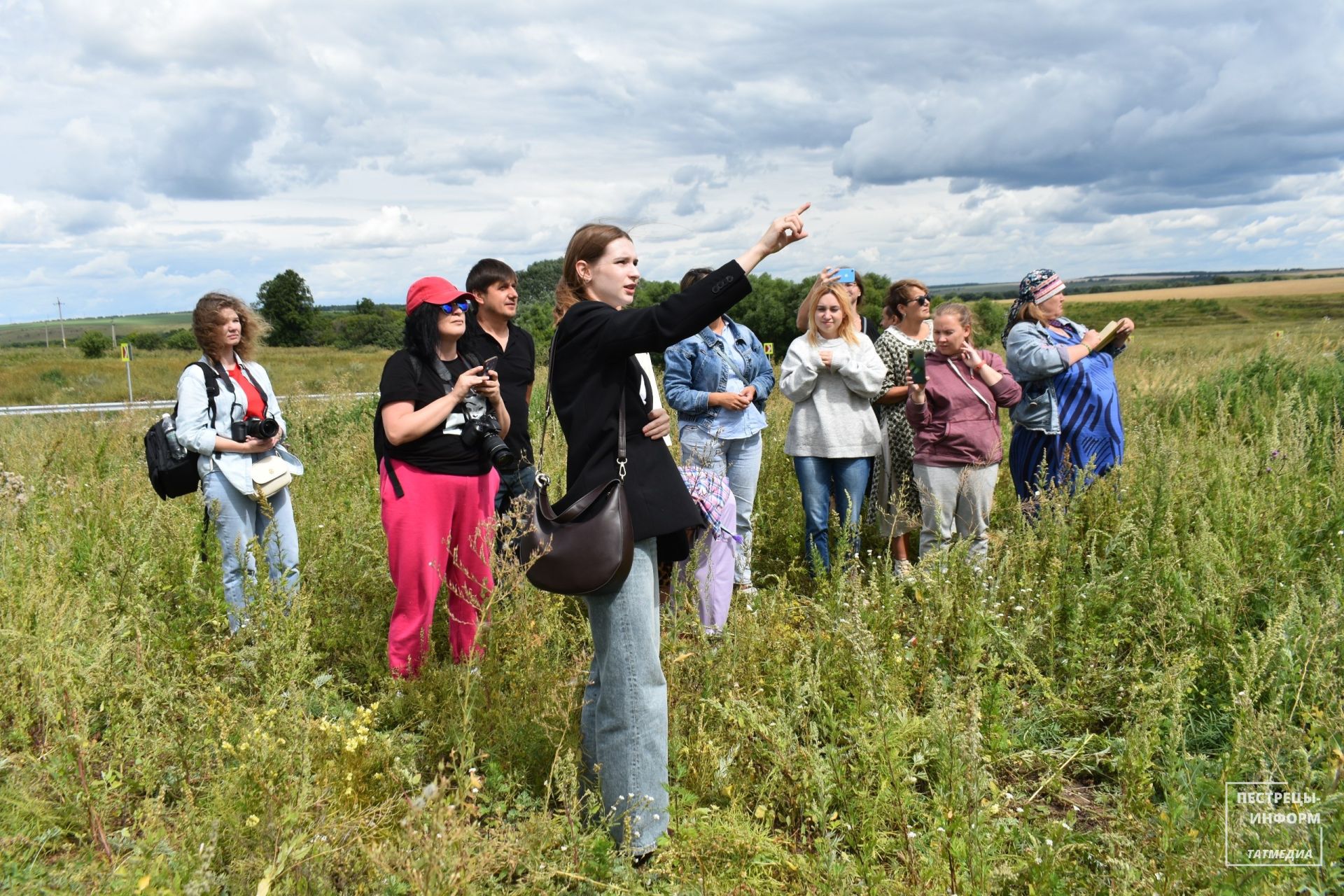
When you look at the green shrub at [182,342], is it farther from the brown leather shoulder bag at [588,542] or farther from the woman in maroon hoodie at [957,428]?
the brown leather shoulder bag at [588,542]

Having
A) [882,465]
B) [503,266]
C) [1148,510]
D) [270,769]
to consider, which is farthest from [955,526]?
[270,769]

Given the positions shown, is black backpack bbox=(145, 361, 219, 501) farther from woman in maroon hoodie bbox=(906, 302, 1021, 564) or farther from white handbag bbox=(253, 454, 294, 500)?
woman in maroon hoodie bbox=(906, 302, 1021, 564)

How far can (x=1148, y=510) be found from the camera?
167 inches

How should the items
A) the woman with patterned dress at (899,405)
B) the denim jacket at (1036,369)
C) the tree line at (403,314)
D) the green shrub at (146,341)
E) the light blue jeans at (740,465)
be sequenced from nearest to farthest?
the light blue jeans at (740,465), the denim jacket at (1036,369), the woman with patterned dress at (899,405), the tree line at (403,314), the green shrub at (146,341)

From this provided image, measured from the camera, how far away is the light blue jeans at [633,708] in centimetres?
252

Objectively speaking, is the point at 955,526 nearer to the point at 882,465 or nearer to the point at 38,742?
the point at 882,465

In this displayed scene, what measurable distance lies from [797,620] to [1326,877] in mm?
2395

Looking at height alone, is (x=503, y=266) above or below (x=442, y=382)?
above

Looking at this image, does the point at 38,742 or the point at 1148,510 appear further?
the point at 1148,510

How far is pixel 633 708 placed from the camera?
253 cm

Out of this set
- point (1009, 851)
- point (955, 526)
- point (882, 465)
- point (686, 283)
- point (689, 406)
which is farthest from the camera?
point (882, 465)

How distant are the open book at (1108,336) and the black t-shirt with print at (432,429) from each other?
3686mm

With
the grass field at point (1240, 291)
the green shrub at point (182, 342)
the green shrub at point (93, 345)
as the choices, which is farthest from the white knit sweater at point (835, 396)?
the green shrub at point (182, 342)

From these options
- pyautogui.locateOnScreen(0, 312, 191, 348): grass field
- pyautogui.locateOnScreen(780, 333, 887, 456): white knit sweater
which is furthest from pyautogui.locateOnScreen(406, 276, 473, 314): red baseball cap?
pyautogui.locateOnScreen(0, 312, 191, 348): grass field
